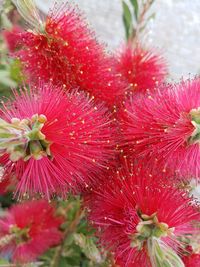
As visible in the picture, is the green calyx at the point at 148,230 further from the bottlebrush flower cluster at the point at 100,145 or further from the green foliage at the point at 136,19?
the green foliage at the point at 136,19

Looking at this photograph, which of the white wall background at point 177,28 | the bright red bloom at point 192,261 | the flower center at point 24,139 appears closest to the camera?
the flower center at point 24,139

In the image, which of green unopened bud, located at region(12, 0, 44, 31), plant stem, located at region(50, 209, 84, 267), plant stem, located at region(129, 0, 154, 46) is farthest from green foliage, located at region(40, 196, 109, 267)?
plant stem, located at region(129, 0, 154, 46)

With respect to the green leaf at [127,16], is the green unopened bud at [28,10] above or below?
below

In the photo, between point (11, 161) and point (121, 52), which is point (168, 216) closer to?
point (11, 161)

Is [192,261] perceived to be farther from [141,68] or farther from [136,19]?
[136,19]

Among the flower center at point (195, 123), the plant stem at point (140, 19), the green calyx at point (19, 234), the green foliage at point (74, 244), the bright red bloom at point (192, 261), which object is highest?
the plant stem at point (140, 19)

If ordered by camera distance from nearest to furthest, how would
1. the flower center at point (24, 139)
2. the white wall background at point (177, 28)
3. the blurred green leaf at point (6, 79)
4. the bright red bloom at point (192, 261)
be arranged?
the flower center at point (24, 139)
the bright red bloom at point (192, 261)
the blurred green leaf at point (6, 79)
the white wall background at point (177, 28)

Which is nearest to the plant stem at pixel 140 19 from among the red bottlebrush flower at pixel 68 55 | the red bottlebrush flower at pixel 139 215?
the red bottlebrush flower at pixel 68 55
